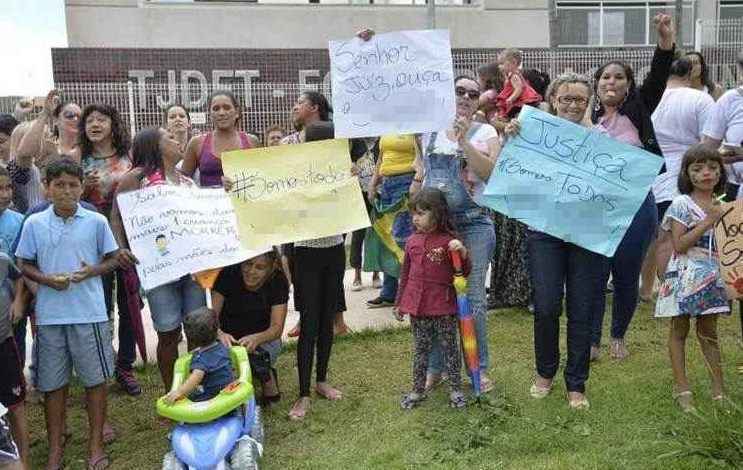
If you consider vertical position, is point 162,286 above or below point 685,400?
above

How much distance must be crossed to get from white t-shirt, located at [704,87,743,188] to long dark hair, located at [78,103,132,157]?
401cm

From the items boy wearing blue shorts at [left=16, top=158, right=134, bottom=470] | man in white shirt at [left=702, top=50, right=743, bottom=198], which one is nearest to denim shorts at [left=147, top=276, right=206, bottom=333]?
boy wearing blue shorts at [left=16, top=158, right=134, bottom=470]

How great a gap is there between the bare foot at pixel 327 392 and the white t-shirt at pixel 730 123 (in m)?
3.04

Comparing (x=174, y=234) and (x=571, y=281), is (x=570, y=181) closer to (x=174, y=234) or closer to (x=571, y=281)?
(x=571, y=281)

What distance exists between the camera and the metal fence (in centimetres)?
1464

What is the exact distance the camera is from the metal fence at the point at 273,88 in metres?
14.6

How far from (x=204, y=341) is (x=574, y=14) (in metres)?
18.4

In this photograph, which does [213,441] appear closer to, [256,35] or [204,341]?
[204,341]

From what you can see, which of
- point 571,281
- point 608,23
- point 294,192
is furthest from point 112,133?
point 608,23

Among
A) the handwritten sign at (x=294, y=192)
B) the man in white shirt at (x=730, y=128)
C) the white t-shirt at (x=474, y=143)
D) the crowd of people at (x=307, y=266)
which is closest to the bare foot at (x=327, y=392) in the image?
the crowd of people at (x=307, y=266)

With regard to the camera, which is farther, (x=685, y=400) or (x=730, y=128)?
(x=730, y=128)

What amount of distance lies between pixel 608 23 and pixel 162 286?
1847cm

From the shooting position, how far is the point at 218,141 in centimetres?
479

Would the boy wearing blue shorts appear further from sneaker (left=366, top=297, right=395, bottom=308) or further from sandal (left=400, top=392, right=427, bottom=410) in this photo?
sneaker (left=366, top=297, right=395, bottom=308)
